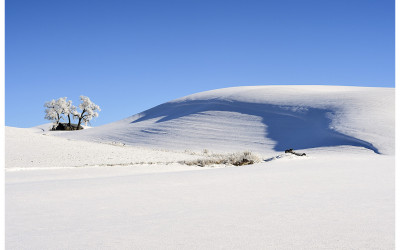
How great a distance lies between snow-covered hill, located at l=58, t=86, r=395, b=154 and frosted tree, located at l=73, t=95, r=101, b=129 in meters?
11.6

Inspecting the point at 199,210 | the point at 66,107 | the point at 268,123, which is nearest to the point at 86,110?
the point at 66,107

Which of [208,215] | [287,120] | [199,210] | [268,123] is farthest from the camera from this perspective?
[268,123]

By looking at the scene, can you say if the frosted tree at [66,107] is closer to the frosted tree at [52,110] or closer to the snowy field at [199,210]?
the frosted tree at [52,110]

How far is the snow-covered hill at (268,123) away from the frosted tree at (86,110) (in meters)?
11.6

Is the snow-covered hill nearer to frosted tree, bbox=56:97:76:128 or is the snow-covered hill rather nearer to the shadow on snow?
the shadow on snow

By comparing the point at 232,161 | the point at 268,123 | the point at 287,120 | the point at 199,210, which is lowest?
the point at 232,161

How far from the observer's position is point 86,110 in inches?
2279

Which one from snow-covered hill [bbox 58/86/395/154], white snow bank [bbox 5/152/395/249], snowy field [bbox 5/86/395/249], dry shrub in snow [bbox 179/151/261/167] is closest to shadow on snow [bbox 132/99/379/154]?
snow-covered hill [bbox 58/86/395/154]

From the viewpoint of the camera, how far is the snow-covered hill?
30.9 metres

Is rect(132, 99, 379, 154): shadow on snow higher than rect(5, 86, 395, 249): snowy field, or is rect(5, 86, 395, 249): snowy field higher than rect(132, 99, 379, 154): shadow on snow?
rect(132, 99, 379, 154): shadow on snow

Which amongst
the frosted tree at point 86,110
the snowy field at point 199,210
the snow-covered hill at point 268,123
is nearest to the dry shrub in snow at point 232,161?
the snowy field at point 199,210

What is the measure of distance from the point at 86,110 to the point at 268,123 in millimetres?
30315

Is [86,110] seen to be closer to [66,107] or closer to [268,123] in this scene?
[66,107]

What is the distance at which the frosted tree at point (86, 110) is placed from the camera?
189 ft
